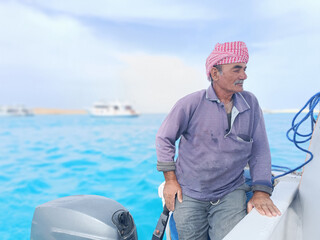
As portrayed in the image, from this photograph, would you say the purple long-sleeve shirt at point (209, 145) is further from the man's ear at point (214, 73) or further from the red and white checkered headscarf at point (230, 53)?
the red and white checkered headscarf at point (230, 53)

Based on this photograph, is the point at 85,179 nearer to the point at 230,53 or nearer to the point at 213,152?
the point at 213,152

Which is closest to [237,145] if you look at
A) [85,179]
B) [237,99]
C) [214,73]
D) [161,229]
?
[237,99]

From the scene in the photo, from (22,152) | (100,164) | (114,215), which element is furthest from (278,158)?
(22,152)

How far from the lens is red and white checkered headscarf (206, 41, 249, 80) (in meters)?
1.33

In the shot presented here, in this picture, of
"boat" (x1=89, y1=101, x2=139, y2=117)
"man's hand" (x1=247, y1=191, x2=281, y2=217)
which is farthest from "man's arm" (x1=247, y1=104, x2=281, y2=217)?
"boat" (x1=89, y1=101, x2=139, y2=117)

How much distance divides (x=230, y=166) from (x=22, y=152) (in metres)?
9.45

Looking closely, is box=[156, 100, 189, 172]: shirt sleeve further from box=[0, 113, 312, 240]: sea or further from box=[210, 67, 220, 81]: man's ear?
box=[0, 113, 312, 240]: sea

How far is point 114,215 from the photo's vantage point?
1.33 metres

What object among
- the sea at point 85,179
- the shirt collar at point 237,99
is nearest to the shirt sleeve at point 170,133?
the shirt collar at point 237,99

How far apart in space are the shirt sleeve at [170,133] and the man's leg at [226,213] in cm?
31

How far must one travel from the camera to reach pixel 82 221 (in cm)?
130

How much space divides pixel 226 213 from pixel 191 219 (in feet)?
0.59

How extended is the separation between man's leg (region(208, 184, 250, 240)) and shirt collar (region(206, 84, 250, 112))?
44 cm

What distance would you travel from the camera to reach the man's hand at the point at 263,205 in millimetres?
1184
